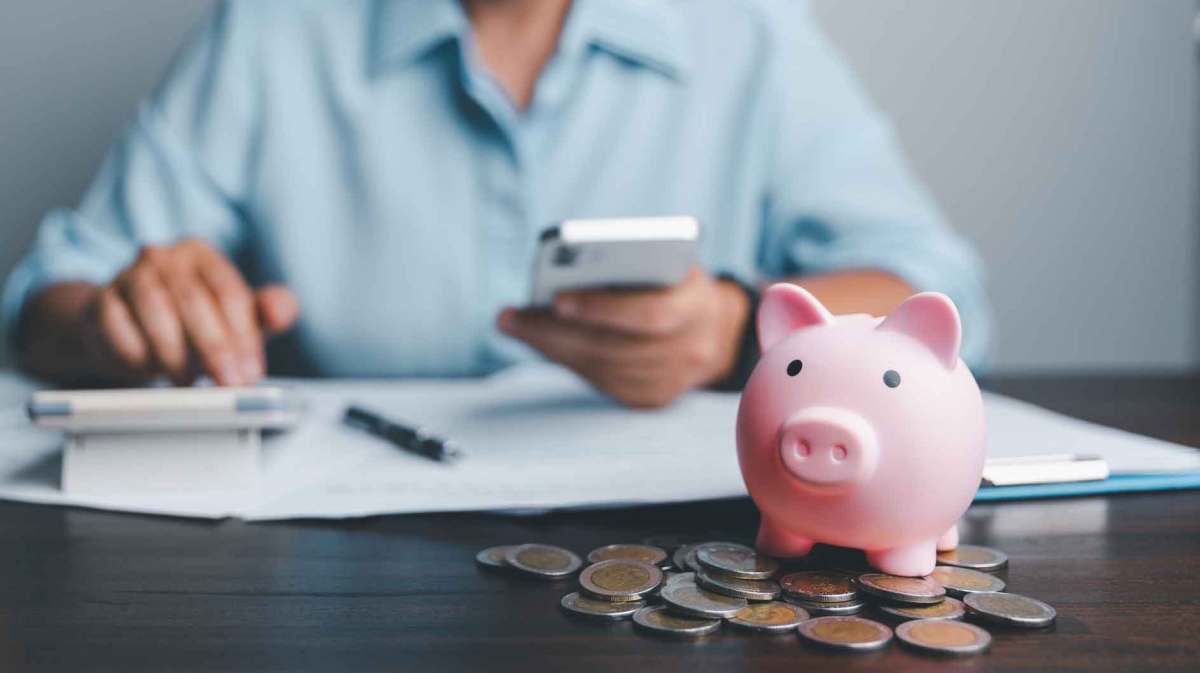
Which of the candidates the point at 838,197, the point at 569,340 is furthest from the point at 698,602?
the point at 838,197

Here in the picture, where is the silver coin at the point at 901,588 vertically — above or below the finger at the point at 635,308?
below

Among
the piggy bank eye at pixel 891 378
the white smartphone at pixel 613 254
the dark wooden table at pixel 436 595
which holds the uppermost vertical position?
the white smartphone at pixel 613 254

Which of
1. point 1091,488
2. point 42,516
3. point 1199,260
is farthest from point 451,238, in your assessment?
point 1199,260

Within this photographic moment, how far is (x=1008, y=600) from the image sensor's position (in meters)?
0.35

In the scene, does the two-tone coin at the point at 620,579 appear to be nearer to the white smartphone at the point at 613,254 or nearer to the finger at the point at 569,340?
the white smartphone at the point at 613,254

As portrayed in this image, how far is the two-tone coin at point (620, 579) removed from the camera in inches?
13.6

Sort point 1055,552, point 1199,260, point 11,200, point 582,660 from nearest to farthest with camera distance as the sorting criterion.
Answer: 1. point 582,660
2. point 1055,552
3. point 11,200
4. point 1199,260

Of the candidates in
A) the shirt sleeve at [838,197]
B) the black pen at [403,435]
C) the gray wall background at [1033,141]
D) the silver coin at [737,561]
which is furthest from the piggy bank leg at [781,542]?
the gray wall background at [1033,141]

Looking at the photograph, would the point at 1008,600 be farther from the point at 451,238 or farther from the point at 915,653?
the point at 451,238

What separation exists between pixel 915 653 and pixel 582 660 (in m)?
0.11

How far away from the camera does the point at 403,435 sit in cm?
59

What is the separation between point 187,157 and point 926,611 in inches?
36.2

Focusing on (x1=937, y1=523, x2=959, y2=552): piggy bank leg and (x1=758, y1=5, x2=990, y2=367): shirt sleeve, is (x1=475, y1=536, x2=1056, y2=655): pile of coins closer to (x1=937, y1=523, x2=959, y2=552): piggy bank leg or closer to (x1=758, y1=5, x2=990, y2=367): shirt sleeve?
(x1=937, y1=523, x2=959, y2=552): piggy bank leg

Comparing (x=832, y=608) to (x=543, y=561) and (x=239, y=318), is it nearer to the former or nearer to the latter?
(x=543, y=561)
